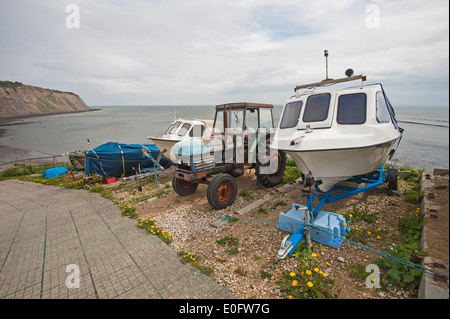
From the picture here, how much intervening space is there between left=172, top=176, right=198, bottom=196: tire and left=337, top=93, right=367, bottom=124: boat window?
4.67 m

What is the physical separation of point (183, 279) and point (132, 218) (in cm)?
297

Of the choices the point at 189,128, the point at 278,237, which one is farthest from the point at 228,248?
the point at 189,128

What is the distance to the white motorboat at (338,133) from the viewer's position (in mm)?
4016

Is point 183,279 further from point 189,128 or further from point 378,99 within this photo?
point 189,128

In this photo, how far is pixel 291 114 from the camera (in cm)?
560

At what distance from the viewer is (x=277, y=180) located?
7.40 metres

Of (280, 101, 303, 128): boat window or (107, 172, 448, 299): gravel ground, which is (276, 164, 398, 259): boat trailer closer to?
(107, 172, 448, 299): gravel ground

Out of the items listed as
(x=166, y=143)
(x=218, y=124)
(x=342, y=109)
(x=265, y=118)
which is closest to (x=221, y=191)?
(x=218, y=124)

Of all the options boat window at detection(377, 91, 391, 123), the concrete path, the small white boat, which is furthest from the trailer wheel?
the small white boat

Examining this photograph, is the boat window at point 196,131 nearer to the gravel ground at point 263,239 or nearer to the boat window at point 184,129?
the boat window at point 184,129

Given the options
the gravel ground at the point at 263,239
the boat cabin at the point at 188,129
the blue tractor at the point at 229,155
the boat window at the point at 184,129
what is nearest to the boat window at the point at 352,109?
the blue tractor at the point at 229,155

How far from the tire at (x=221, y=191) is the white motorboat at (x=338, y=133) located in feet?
5.36

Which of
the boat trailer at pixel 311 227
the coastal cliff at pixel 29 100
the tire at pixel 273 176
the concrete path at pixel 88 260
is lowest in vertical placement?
the concrete path at pixel 88 260

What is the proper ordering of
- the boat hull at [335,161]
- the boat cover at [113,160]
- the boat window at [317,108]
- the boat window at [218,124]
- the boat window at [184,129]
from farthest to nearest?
1. the boat window at [184,129]
2. the boat cover at [113,160]
3. the boat window at [218,124]
4. the boat window at [317,108]
5. the boat hull at [335,161]
